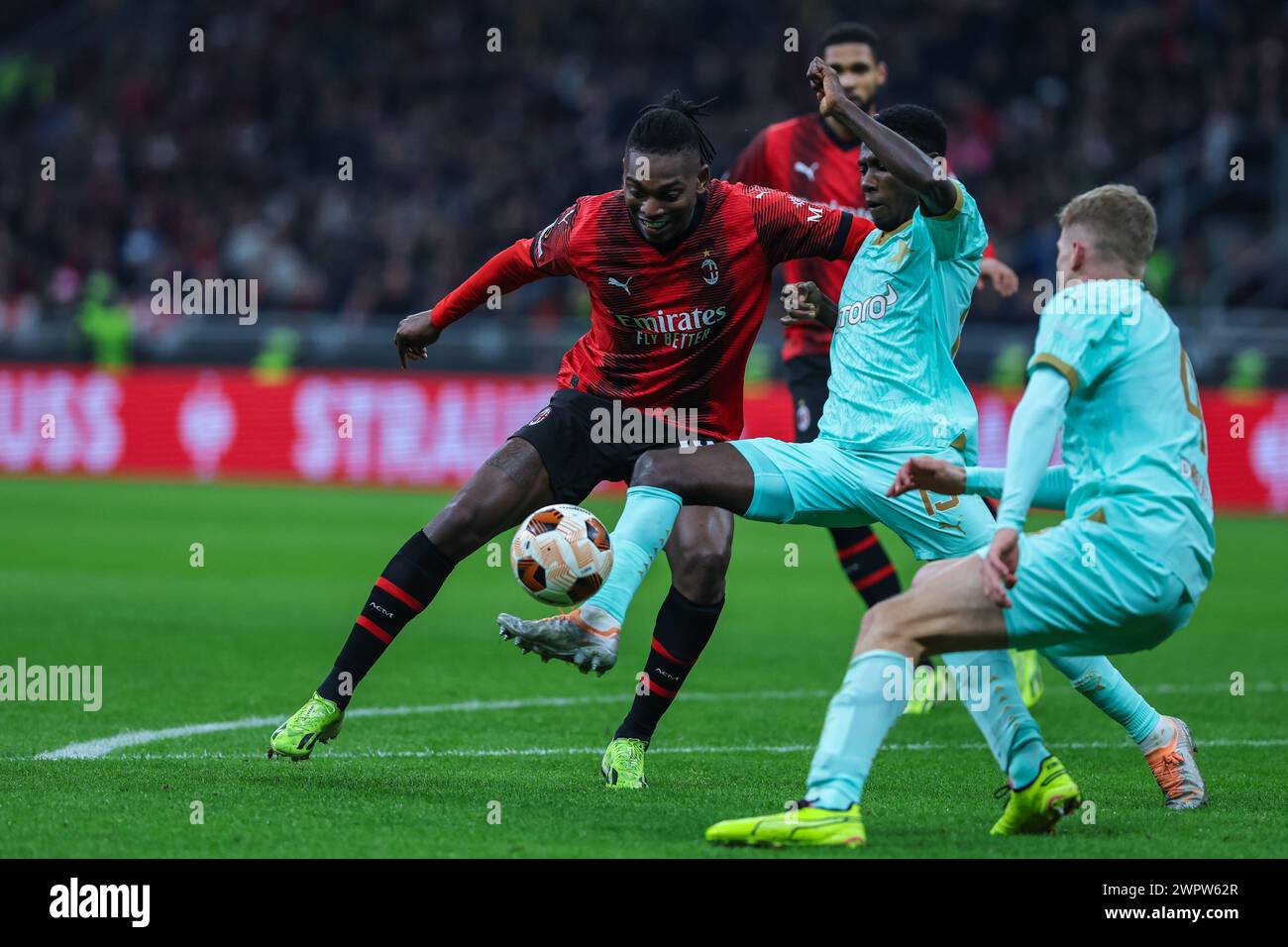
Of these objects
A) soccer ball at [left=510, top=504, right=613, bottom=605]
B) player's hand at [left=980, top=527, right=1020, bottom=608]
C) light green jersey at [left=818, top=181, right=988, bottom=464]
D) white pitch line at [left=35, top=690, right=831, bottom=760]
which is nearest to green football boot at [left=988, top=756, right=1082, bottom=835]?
player's hand at [left=980, top=527, right=1020, bottom=608]

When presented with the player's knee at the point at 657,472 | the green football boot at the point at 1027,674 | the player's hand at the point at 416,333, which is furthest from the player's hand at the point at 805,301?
the green football boot at the point at 1027,674

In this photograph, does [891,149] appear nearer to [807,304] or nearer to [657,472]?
[807,304]

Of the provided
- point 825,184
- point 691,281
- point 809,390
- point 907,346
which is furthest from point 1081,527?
point 825,184

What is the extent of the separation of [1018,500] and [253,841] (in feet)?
7.37

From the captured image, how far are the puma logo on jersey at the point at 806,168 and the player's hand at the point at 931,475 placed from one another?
3.80m

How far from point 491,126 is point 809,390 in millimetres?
18039

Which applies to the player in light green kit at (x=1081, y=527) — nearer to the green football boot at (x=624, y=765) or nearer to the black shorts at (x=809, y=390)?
the green football boot at (x=624, y=765)

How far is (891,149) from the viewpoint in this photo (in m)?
5.21

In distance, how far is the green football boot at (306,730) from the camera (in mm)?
5922

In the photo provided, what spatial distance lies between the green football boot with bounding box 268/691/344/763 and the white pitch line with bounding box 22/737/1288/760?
1.28 feet

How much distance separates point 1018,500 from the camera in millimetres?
4395

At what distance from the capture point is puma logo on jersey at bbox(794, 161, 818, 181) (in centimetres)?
830

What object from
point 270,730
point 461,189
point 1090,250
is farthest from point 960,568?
point 461,189

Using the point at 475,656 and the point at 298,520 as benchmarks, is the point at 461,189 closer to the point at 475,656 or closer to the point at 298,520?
the point at 298,520
